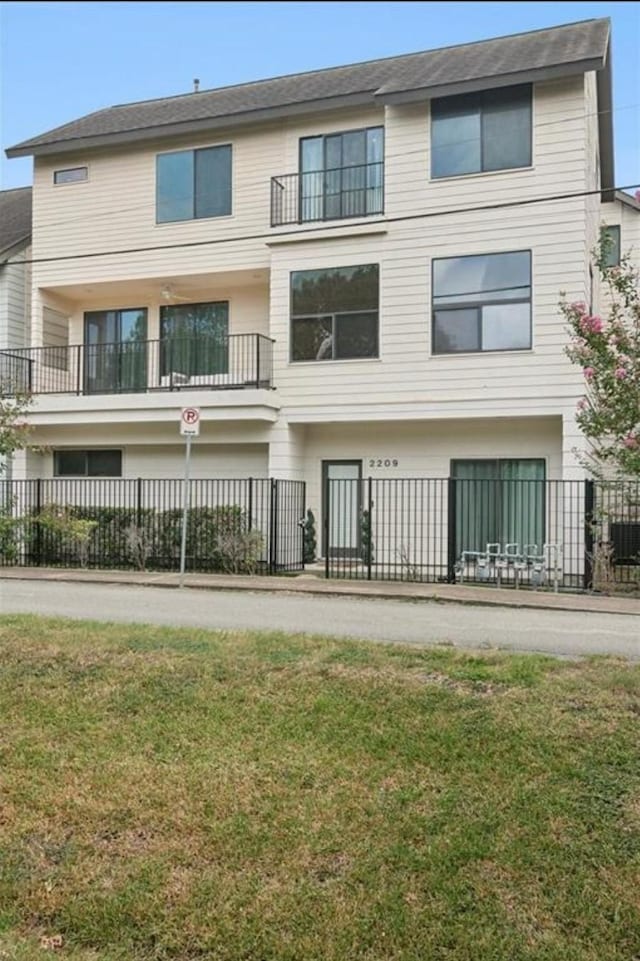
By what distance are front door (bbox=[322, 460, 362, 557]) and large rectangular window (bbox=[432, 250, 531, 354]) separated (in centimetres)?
336

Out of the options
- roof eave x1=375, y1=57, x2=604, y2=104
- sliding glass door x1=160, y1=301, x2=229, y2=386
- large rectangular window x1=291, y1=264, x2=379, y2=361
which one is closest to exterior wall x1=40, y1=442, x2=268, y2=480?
sliding glass door x1=160, y1=301, x2=229, y2=386

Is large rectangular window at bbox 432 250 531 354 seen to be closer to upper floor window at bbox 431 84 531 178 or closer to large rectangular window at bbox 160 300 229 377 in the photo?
upper floor window at bbox 431 84 531 178

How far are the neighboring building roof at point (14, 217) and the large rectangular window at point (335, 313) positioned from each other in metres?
8.37

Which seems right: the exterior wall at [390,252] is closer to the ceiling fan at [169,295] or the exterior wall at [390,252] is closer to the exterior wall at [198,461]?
the ceiling fan at [169,295]

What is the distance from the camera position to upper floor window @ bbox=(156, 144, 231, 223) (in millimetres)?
18964

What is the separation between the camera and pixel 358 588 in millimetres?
13555

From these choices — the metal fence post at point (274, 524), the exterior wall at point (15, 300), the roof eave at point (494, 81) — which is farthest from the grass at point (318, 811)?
the exterior wall at point (15, 300)

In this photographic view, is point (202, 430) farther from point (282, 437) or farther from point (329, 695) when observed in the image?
point (329, 695)

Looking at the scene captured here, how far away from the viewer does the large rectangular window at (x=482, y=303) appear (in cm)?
1599

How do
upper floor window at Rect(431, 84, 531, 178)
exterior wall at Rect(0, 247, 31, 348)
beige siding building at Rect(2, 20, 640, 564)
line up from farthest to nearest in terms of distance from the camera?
1. exterior wall at Rect(0, 247, 31, 348)
2. upper floor window at Rect(431, 84, 531, 178)
3. beige siding building at Rect(2, 20, 640, 564)

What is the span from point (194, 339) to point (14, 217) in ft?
27.1

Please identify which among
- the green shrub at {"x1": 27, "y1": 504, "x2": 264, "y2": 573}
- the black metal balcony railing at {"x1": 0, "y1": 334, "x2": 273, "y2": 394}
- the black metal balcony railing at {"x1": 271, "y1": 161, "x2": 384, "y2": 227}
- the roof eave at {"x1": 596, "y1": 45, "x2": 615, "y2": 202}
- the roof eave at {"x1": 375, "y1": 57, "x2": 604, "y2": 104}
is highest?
the roof eave at {"x1": 596, "y1": 45, "x2": 615, "y2": 202}

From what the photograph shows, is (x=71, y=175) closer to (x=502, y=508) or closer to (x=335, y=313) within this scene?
(x=335, y=313)

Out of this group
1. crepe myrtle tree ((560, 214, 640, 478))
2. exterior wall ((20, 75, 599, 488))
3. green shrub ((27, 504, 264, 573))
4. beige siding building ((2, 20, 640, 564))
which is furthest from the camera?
green shrub ((27, 504, 264, 573))
